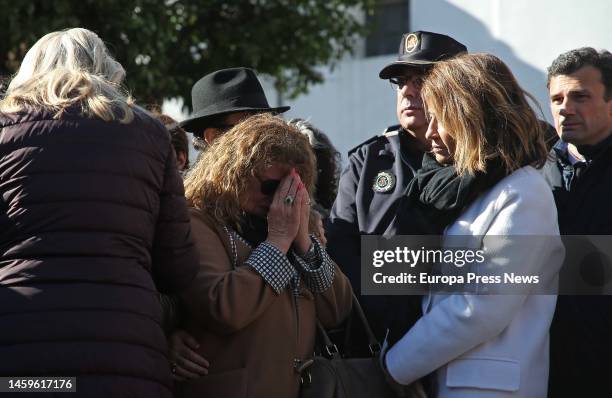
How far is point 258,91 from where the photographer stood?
177 inches

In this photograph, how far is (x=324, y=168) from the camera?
4863 millimetres

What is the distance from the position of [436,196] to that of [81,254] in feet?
3.90

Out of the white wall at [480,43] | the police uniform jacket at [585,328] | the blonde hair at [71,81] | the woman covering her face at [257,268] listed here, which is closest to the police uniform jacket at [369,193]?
the woman covering her face at [257,268]

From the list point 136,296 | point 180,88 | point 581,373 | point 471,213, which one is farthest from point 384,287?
point 180,88

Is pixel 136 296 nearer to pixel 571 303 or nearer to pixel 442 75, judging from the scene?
pixel 442 75

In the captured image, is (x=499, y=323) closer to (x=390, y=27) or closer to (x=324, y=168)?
(x=324, y=168)

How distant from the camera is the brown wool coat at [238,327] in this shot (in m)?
3.10

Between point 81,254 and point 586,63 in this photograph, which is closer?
point 81,254

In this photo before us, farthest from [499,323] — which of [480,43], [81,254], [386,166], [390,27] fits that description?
[390,27]

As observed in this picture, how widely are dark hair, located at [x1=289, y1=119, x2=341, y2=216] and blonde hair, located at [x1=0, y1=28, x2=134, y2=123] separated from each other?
1.76 m

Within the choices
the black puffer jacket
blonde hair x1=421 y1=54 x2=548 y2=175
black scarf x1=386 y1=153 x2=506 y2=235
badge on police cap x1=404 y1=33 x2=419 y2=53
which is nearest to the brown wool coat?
the black puffer jacket

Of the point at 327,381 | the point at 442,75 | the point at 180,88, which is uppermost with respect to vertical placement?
the point at 442,75

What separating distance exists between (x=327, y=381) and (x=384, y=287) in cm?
49

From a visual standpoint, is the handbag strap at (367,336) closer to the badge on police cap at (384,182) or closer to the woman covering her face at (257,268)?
the woman covering her face at (257,268)
